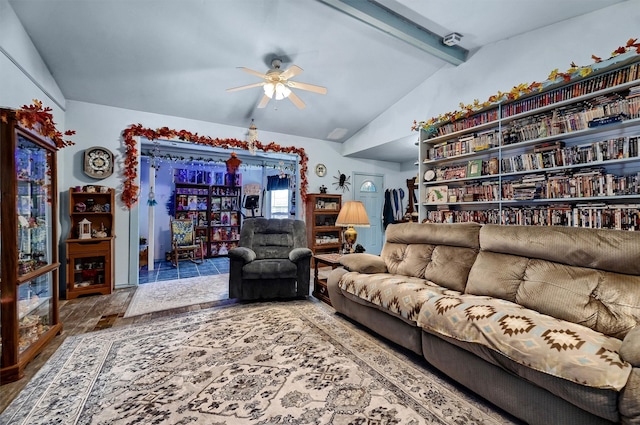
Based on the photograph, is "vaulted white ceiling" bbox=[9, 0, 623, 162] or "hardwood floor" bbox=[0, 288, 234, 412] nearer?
"hardwood floor" bbox=[0, 288, 234, 412]

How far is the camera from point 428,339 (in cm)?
188

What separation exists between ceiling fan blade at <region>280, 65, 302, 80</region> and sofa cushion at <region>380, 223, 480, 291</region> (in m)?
1.86

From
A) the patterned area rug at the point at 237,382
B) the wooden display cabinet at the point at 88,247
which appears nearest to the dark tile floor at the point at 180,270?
the wooden display cabinet at the point at 88,247

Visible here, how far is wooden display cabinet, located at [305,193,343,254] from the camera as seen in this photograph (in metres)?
5.43

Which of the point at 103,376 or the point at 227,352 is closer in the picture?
the point at 103,376

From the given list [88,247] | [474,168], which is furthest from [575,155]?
[88,247]

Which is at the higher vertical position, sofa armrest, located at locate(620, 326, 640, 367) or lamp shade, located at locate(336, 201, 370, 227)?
lamp shade, located at locate(336, 201, 370, 227)

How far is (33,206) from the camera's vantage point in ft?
7.59

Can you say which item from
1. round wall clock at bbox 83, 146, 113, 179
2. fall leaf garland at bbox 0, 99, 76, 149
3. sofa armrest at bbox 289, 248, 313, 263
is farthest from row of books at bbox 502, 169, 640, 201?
round wall clock at bbox 83, 146, 113, 179

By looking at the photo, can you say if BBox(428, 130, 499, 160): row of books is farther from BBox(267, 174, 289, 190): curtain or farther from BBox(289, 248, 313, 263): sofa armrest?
BBox(267, 174, 289, 190): curtain

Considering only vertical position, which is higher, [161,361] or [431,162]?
[431,162]

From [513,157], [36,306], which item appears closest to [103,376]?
[36,306]

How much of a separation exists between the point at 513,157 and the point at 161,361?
13.1 ft

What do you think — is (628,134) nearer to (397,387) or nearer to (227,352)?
(397,387)
